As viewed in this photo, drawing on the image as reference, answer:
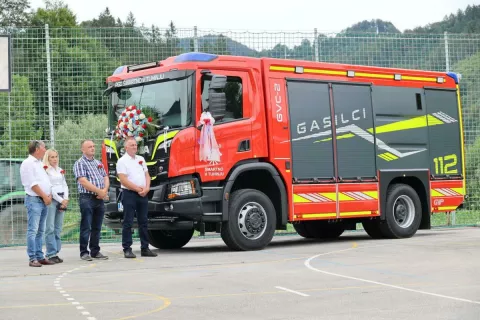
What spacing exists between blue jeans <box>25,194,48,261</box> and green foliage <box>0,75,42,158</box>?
197 inches

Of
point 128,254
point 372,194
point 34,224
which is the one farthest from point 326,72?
point 34,224

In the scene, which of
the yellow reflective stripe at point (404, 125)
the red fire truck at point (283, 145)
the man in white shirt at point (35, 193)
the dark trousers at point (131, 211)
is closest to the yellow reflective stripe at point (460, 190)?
the red fire truck at point (283, 145)

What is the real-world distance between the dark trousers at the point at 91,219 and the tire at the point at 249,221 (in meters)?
1.98

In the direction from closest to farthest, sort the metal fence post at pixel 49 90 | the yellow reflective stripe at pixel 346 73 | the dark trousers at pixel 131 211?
1. the dark trousers at pixel 131 211
2. the yellow reflective stripe at pixel 346 73
3. the metal fence post at pixel 49 90

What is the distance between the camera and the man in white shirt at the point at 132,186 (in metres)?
14.1

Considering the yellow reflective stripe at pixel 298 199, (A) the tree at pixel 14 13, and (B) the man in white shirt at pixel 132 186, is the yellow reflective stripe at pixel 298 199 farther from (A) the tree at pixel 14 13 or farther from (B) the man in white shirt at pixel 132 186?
(A) the tree at pixel 14 13

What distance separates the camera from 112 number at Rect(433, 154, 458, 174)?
18.2 metres

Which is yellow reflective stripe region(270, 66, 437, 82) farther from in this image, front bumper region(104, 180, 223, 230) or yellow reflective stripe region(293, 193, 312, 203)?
front bumper region(104, 180, 223, 230)

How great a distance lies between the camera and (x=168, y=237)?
16.6 m

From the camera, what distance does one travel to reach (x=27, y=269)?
13.1 meters

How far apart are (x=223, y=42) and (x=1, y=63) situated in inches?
193

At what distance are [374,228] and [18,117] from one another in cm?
737

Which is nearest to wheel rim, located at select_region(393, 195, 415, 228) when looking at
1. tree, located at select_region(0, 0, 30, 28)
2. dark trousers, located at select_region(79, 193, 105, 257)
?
dark trousers, located at select_region(79, 193, 105, 257)

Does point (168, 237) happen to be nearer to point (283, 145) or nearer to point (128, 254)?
point (128, 254)
